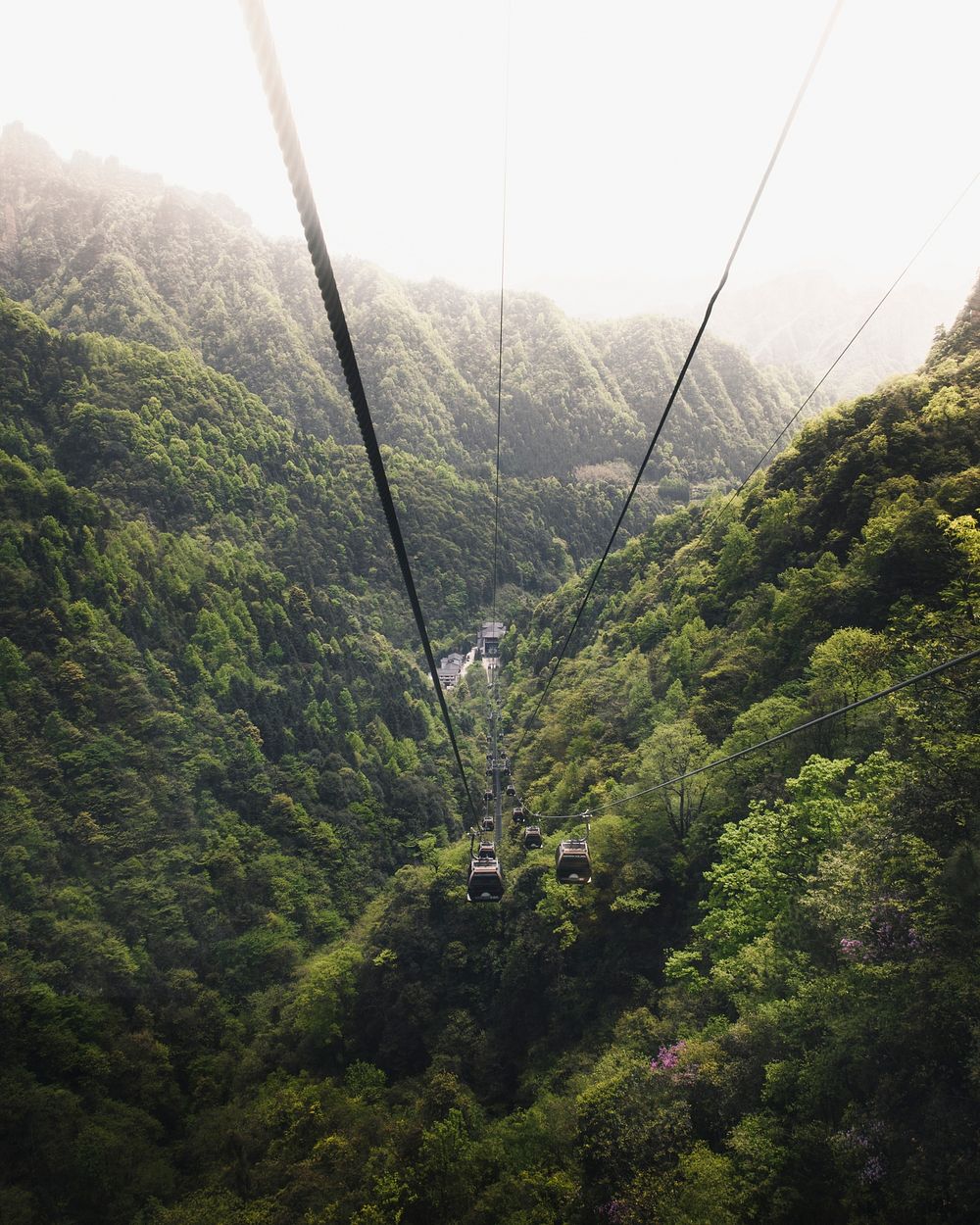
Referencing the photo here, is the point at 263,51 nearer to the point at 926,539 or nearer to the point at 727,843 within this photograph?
the point at 727,843

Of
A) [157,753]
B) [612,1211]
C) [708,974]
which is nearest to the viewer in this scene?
[612,1211]

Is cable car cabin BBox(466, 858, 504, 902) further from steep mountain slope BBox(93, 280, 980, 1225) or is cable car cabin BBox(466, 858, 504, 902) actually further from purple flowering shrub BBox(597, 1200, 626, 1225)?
purple flowering shrub BBox(597, 1200, 626, 1225)

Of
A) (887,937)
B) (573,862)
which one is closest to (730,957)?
(573,862)

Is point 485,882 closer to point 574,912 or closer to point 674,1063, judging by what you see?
point 674,1063

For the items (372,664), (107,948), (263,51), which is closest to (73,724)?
(107,948)

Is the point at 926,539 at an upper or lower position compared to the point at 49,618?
lower

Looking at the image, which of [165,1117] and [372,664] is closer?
[165,1117]

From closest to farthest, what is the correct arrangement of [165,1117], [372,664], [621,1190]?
[621,1190] < [165,1117] < [372,664]

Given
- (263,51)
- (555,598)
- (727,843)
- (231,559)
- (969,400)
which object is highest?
(231,559)
